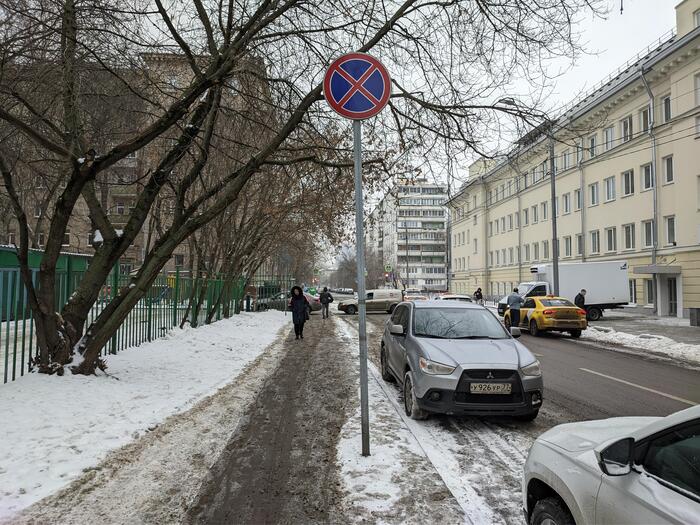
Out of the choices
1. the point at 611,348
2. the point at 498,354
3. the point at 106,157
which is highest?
the point at 106,157

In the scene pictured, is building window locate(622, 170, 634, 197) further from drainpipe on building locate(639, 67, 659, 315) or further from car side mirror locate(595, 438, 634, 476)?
car side mirror locate(595, 438, 634, 476)

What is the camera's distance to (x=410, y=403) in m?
6.42

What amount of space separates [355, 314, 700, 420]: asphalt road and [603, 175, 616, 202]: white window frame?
21.2 m

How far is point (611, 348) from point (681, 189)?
14.6 metres

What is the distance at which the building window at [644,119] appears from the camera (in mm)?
28172

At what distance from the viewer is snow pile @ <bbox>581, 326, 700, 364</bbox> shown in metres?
13.3

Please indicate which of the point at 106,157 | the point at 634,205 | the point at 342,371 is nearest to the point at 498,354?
the point at 342,371

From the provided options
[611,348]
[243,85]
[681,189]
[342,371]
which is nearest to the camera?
[243,85]

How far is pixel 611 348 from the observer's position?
1529 centimetres

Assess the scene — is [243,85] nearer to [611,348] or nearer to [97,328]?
[97,328]

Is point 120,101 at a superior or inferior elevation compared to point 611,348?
superior

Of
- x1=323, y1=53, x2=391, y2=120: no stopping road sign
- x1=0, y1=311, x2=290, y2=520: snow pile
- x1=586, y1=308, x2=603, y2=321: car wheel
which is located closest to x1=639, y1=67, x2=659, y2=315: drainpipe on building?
x1=586, y1=308, x2=603, y2=321: car wheel

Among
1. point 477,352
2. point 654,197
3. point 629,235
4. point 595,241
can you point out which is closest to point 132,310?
point 477,352

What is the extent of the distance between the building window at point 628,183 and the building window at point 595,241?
13.0ft
